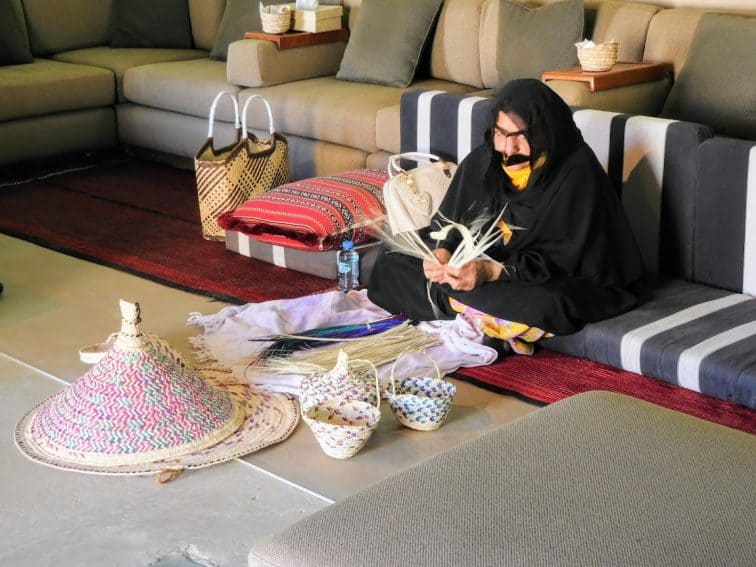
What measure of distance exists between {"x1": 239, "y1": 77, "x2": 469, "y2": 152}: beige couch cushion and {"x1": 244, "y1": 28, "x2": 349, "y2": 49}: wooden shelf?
0.64ft

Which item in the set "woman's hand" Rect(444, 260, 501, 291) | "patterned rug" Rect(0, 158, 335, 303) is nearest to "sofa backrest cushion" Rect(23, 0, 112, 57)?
"patterned rug" Rect(0, 158, 335, 303)

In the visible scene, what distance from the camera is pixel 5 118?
5574 mm

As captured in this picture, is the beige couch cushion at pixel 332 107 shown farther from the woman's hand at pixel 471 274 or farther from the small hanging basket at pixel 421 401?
the small hanging basket at pixel 421 401

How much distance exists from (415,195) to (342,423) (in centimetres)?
127

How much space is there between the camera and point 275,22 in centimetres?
541

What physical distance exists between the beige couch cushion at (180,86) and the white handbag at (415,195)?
66.4 inches

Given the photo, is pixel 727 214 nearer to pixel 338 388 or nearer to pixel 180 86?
pixel 338 388

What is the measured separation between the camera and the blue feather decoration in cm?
343

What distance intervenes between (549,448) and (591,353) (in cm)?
144

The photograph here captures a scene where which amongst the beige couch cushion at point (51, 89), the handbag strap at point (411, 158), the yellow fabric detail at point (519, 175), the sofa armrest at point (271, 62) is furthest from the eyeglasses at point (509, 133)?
the beige couch cushion at point (51, 89)

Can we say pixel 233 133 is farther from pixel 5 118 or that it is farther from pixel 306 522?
pixel 306 522

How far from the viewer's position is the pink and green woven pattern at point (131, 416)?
111 inches

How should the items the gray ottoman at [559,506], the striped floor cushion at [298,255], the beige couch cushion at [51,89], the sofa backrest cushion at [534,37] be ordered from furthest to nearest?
the beige couch cushion at [51,89] → the sofa backrest cushion at [534,37] → the striped floor cushion at [298,255] → the gray ottoman at [559,506]

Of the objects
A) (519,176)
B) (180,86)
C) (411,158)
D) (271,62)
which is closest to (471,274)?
(519,176)
